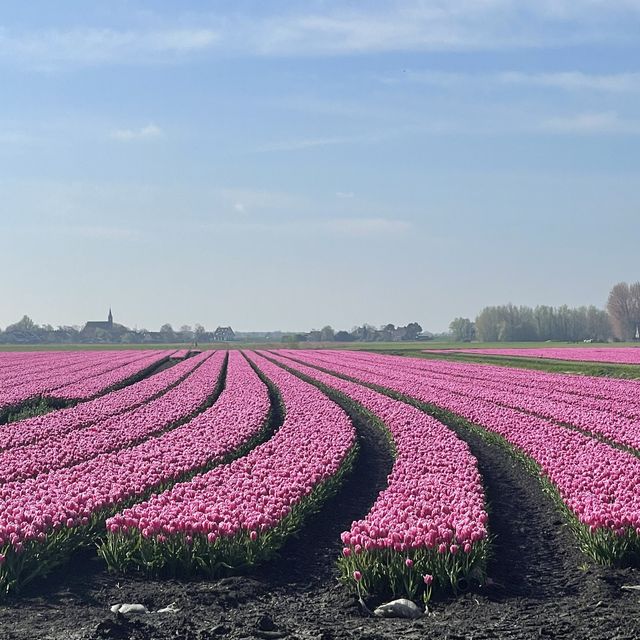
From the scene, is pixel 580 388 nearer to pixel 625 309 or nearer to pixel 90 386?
pixel 90 386

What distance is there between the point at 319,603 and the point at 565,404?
1691 centimetres

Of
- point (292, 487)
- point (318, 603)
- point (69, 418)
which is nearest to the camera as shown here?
point (318, 603)

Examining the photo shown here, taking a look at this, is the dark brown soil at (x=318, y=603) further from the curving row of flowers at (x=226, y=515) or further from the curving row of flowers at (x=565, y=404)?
the curving row of flowers at (x=565, y=404)

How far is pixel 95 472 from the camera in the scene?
496 inches

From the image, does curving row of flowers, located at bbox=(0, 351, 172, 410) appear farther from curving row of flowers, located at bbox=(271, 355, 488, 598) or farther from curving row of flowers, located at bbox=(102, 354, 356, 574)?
curving row of flowers, located at bbox=(271, 355, 488, 598)

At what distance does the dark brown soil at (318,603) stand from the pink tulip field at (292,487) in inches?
8.7

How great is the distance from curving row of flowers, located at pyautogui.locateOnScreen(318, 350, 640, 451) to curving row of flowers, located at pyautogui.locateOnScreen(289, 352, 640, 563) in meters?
0.94

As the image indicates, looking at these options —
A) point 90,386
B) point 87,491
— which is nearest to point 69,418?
point 87,491

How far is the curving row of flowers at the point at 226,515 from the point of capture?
28.5ft

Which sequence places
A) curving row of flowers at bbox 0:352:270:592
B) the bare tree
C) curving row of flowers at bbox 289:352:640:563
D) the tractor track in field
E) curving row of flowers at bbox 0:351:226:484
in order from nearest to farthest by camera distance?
the tractor track in field < curving row of flowers at bbox 0:352:270:592 < curving row of flowers at bbox 289:352:640:563 < curving row of flowers at bbox 0:351:226:484 < the bare tree

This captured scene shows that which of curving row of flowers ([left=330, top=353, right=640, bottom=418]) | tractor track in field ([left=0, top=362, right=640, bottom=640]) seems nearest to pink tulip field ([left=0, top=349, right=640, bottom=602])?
tractor track in field ([left=0, top=362, right=640, bottom=640])

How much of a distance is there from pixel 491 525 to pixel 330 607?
12.4 ft

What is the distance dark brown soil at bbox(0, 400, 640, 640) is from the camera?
22.5 ft

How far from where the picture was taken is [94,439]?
16.5m
